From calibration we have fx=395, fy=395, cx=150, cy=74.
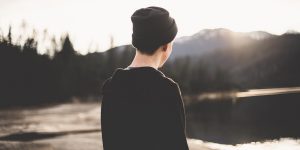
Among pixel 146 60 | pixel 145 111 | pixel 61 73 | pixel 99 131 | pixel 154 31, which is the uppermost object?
pixel 154 31

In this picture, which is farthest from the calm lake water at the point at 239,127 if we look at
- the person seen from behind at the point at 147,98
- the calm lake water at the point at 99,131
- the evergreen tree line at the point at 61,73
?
the person seen from behind at the point at 147,98

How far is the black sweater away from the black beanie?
4.5 inches

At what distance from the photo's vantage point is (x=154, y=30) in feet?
5.88

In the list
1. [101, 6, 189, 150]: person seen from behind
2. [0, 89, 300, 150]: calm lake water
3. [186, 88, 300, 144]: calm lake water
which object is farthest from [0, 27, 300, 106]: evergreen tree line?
[101, 6, 189, 150]: person seen from behind

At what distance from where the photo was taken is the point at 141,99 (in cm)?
175

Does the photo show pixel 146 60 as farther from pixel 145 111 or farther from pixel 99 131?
pixel 99 131

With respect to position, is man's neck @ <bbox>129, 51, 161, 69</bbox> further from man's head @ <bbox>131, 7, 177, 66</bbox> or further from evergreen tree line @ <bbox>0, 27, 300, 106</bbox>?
evergreen tree line @ <bbox>0, 27, 300, 106</bbox>

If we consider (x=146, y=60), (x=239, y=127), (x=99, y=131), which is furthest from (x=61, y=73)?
(x=146, y=60)

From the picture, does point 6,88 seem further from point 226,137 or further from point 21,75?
point 226,137

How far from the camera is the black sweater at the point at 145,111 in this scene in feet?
5.60

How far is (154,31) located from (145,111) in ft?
1.19

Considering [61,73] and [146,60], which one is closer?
[146,60]

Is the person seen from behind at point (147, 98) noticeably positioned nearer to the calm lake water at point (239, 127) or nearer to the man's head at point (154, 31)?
the man's head at point (154, 31)

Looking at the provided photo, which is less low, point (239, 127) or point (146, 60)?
point (146, 60)
